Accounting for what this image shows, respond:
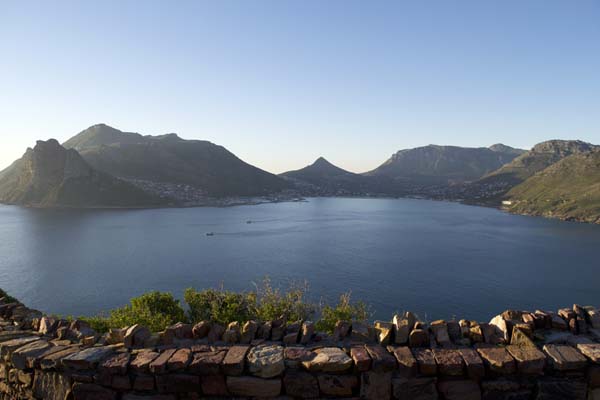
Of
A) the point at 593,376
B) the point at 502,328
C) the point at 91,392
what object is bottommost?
the point at 91,392

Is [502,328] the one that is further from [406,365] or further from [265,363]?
[265,363]

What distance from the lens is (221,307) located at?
75.3 feet

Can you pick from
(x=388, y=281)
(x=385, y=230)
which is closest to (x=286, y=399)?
(x=388, y=281)

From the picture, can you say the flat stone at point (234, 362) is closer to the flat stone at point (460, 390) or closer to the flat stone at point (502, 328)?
the flat stone at point (460, 390)

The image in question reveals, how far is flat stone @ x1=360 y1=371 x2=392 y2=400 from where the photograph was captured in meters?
Result: 5.56

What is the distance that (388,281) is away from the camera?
64.4 meters

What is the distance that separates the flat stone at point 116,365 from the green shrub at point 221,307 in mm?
12882

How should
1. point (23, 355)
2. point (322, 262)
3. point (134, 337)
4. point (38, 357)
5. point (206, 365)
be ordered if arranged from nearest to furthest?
point (206, 365), point (38, 357), point (23, 355), point (134, 337), point (322, 262)

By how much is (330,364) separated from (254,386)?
1.18 meters

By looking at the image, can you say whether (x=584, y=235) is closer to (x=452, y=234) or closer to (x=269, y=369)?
(x=452, y=234)

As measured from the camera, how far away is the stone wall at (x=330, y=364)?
220 inches

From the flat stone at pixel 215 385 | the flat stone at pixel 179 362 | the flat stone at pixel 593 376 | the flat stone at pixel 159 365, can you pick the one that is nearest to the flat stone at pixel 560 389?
the flat stone at pixel 593 376

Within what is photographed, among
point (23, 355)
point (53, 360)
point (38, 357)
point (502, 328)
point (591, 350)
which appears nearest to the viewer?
point (591, 350)

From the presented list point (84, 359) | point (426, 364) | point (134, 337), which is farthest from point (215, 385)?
point (426, 364)
